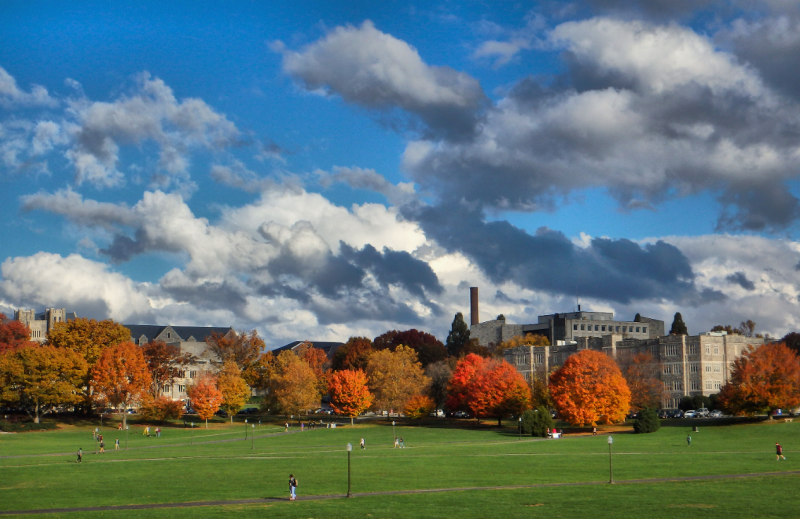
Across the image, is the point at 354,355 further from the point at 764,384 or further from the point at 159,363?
the point at 764,384

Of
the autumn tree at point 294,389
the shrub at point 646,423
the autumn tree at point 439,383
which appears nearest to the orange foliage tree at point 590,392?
the shrub at point 646,423

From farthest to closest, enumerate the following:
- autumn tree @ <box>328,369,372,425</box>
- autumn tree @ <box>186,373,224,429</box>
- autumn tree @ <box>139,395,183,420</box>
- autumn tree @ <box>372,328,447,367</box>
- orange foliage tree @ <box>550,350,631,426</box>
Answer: autumn tree @ <box>372,328,447,367</box> → autumn tree @ <box>328,369,372,425</box> → autumn tree @ <box>186,373,224,429</box> → autumn tree @ <box>139,395,183,420</box> → orange foliage tree @ <box>550,350,631,426</box>

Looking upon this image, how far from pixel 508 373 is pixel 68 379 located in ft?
229

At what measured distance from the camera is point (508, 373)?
411ft

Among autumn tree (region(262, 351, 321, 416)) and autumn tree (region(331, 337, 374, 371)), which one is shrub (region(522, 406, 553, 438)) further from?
autumn tree (region(331, 337, 374, 371))

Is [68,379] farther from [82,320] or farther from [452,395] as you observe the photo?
[452,395]

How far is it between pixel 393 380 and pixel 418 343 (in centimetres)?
4239

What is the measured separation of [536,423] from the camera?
4161 inches

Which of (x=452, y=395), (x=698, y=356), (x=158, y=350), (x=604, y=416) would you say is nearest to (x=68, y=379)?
(x=158, y=350)

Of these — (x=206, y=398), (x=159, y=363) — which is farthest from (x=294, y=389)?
(x=159, y=363)

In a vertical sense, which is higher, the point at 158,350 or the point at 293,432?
the point at 158,350

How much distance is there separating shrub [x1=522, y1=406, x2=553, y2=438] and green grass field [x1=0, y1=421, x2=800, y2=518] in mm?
7025

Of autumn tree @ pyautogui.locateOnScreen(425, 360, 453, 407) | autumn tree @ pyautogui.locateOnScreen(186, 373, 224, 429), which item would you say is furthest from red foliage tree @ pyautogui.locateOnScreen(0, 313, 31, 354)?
autumn tree @ pyautogui.locateOnScreen(425, 360, 453, 407)

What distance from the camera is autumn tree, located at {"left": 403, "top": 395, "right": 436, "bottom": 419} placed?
13288cm
